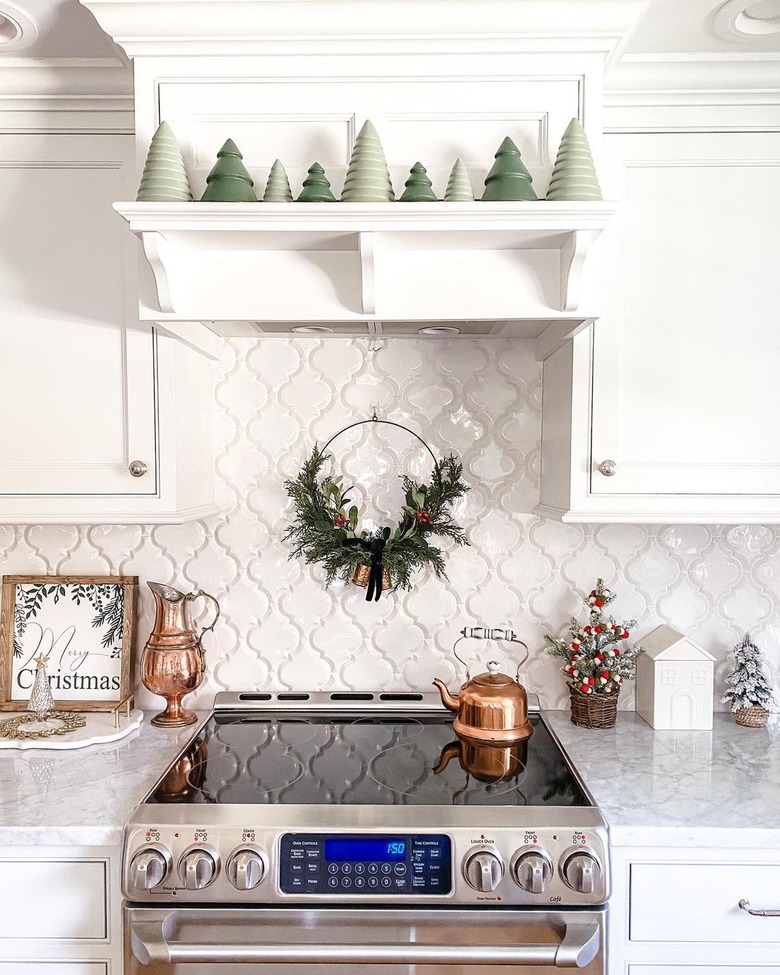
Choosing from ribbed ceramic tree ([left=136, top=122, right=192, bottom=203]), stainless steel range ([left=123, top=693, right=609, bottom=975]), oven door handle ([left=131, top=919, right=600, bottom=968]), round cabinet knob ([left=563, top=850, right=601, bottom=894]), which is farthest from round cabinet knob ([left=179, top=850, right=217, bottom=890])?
ribbed ceramic tree ([left=136, top=122, right=192, bottom=203])

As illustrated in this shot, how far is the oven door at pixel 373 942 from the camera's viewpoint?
1.22 metres

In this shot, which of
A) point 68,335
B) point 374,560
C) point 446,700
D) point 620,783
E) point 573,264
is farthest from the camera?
point 374,560

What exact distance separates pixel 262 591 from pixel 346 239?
95 centimetres

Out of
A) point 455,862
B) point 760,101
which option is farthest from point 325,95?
point 455,862

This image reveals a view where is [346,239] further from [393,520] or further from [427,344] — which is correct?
[393,520]

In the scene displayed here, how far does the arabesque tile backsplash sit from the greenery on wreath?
4 centimetres

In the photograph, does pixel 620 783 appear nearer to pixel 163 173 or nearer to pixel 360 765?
pixel 360 765

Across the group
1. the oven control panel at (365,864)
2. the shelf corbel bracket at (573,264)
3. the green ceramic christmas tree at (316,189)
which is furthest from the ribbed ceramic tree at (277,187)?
the oven control panel at (365,864)

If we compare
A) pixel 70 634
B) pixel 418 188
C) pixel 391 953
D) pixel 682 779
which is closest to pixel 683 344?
pixel 418 188

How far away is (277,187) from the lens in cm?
132

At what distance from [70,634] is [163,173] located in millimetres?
1167

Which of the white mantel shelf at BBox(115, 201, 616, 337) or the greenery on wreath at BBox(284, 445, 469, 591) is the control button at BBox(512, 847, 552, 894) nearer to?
the greenery on wreath at BBox(284, 445, 469, 591)

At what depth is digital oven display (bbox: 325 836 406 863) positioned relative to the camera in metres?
1.24

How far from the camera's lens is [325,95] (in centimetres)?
138
